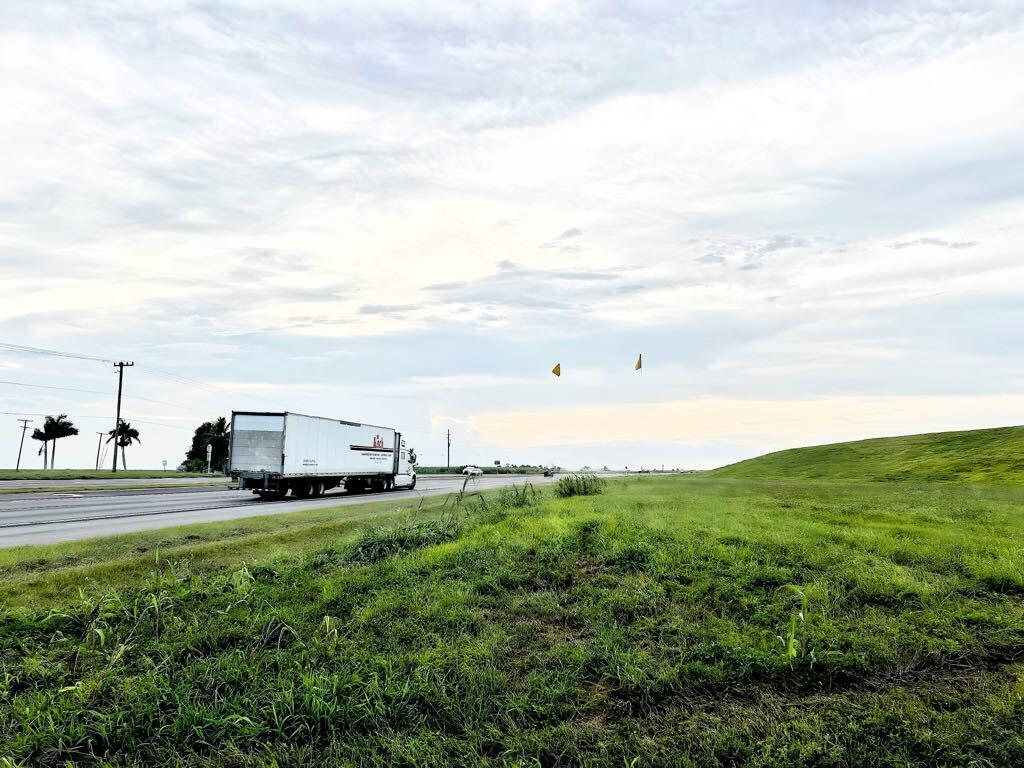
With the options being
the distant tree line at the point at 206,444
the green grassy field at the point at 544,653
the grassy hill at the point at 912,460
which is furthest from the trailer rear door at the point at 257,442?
the distant tree line at the point at 206,444

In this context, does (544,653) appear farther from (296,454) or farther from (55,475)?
(55,475)

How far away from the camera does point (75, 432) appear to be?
108438 mm

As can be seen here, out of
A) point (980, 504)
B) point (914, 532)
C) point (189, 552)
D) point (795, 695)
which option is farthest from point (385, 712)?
point (980, 504)

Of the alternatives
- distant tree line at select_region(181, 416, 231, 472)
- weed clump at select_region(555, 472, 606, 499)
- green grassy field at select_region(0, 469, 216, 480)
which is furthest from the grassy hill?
distant tree line at select_region(181, 416, 231, 472)

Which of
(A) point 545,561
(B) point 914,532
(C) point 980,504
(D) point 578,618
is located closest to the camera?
(D) point 578,618

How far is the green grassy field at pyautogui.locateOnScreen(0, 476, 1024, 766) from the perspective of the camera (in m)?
5.17

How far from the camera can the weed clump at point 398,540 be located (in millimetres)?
10102

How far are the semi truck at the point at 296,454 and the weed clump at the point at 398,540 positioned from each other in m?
24.6

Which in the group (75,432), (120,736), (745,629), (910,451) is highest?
(75,432)

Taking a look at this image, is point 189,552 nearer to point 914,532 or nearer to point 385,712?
point 385,712

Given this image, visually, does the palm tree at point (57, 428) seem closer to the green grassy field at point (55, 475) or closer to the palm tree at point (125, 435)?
the palm tree at point (125, 435)

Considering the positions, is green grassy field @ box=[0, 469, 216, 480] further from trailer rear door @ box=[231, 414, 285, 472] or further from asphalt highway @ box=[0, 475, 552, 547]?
trailer rear door @ box=[231, 414, 285, 472]

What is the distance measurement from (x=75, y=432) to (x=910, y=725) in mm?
125340

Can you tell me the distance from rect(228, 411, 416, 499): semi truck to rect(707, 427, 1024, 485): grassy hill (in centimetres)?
2128
